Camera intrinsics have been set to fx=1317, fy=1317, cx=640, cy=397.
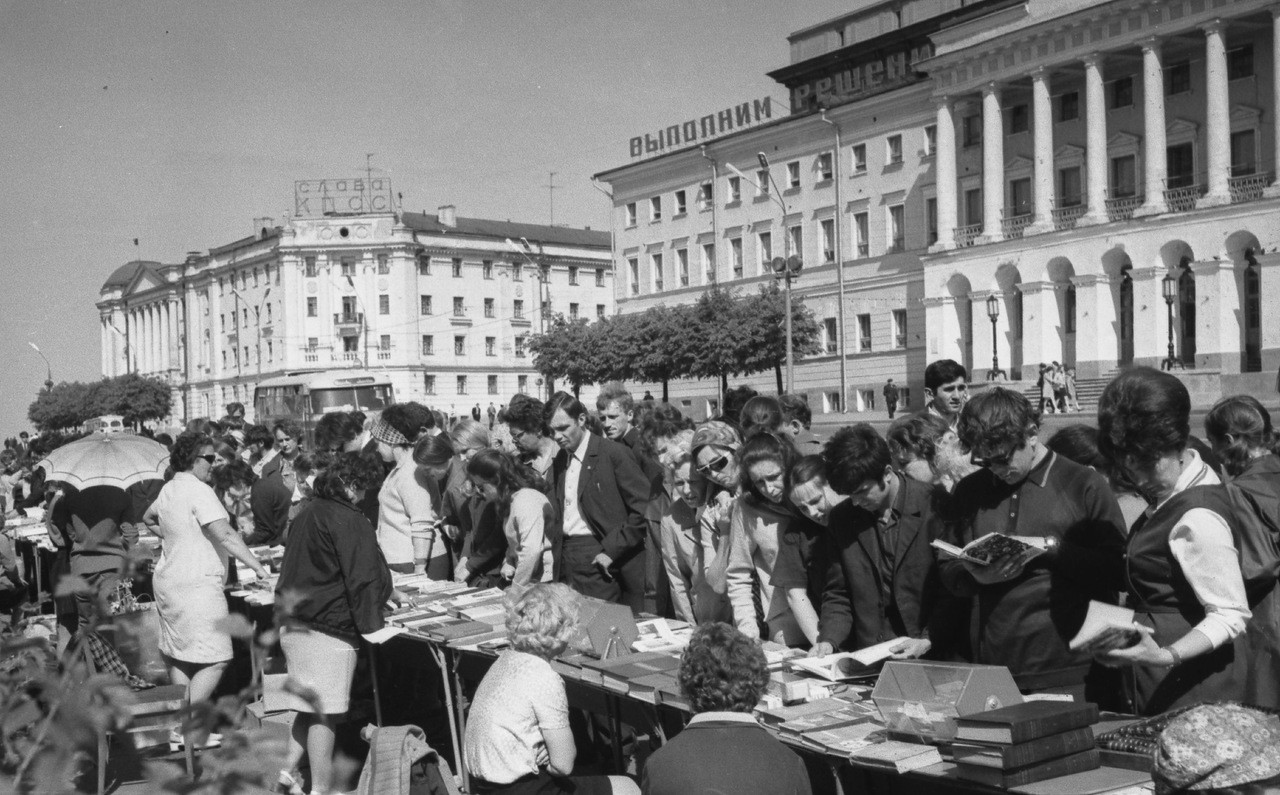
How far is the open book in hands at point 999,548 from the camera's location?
15.6ft

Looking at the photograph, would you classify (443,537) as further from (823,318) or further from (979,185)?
(823,318)

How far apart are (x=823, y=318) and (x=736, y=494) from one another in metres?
58.0

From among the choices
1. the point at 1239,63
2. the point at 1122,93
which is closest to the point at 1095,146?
the point at 1122,93

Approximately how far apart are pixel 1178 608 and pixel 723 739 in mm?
1529

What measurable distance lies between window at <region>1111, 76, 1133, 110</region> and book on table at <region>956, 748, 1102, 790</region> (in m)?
51.4

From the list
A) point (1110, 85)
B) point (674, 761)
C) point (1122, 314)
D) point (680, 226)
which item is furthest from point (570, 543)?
point (680, 226)

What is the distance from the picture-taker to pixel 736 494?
7.41 m

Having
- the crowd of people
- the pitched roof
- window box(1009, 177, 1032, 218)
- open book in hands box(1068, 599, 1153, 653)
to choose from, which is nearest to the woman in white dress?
the crowd of people

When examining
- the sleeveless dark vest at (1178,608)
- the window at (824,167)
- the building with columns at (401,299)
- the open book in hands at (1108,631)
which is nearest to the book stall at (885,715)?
the sleeveless dark vest at (1178,608)

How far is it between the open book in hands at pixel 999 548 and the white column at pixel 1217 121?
147 feet

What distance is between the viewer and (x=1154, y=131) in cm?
4812

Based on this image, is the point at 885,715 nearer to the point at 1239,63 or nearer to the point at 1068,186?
the point at 1239,63

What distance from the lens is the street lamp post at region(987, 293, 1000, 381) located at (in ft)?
172

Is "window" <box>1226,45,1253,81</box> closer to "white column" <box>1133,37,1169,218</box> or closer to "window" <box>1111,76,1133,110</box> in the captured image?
"white column" <box>1133,37,1169,218</box>
